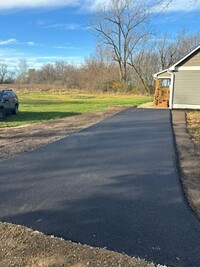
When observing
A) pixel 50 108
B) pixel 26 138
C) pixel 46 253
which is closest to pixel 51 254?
pixel 46 253

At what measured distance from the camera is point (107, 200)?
4621 mm

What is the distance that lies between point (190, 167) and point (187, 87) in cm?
1585

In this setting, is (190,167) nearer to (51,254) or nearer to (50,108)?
(51,254)

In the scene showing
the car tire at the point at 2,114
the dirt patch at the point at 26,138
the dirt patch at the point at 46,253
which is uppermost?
the car tire at the point at 2,114

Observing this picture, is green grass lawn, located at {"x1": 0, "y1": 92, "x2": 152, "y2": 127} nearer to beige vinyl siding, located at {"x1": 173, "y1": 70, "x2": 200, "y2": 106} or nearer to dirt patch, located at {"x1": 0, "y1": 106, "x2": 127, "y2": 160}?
Result: dirt patch, located at {"x1": 0, "y1": 106, "x2": 127, "y2": 160}

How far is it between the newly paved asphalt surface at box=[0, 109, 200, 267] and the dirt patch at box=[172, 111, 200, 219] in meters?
0.17

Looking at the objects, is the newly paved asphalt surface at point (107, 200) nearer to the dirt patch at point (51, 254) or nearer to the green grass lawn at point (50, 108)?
the dirt patch at point (51, 254)

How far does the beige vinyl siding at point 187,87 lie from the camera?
21.1 meters

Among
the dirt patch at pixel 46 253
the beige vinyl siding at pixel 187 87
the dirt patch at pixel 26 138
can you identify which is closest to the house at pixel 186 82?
the beige vinyl siding at pixel 187 87

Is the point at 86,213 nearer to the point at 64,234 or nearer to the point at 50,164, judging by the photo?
the point at 64,234

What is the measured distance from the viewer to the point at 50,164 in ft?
22.6

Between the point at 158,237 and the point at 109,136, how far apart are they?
7640mm

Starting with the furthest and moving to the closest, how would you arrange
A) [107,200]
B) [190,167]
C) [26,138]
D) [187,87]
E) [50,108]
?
[50,108] < [187,87] < [26,138] < [190,167] < [107,200]

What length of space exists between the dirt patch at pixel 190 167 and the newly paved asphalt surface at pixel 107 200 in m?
0.17
